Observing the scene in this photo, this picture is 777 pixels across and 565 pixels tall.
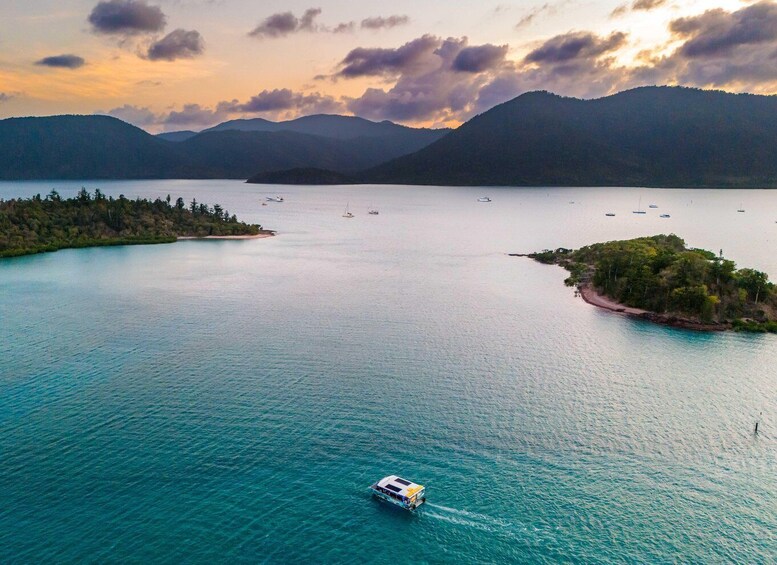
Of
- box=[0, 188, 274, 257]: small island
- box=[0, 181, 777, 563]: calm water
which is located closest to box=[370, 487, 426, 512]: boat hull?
box=[0, 181, 777, 563]: calm water

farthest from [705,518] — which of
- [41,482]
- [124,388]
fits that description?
[124,388]

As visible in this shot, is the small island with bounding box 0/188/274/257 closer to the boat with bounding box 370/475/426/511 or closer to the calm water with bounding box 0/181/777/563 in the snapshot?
the calm water with bounding box 0/181/777/563

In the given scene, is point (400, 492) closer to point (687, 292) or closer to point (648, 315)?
point (648, 315)

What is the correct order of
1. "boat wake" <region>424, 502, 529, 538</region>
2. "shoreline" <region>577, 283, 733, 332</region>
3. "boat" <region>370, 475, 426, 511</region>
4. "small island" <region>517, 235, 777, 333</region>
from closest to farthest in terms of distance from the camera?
"boat wake" <region>424, 502, 529, 538</region> < "boat" <region>370, 475, 426, 511</region> < "shoreline" <region>577, 283, 733, 332</region> < "small island" <region>517, 235, 777, 333</region>

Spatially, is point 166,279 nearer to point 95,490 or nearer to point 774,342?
point 95,490

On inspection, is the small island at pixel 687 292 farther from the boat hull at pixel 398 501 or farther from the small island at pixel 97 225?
the small island at pixel 97 225

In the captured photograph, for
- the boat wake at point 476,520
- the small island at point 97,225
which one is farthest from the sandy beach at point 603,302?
the small island at point 97,225

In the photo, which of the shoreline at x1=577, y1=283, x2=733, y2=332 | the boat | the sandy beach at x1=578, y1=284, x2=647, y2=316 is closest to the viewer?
the boat
